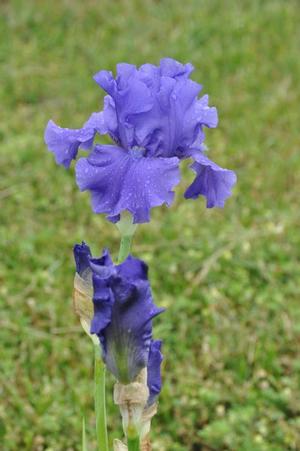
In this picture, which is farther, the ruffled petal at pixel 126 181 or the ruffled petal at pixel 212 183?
the ruffled petal at pixel 212 183

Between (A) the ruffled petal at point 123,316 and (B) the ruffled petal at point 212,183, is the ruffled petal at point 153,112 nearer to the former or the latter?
(B) the ruffled petal at point 212,183

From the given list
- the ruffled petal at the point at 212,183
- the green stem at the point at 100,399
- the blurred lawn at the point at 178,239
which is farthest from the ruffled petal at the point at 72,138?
the blurred lawn at the point at 178,239

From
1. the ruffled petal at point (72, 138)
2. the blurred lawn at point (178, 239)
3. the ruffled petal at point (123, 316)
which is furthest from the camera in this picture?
the blurred lawn at point (178, 239)

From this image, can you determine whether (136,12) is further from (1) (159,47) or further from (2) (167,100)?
(2) (167,100)

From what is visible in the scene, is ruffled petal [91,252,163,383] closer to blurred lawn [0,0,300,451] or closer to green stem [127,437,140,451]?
green stem [127,437,140,451]

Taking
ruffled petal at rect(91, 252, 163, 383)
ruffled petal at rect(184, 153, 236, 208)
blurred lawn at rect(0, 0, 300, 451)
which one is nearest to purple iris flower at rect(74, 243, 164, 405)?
ruffled petal at rect(91, 252, 163, 383)

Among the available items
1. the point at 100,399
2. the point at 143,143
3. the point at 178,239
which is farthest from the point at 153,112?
the point at 178,239

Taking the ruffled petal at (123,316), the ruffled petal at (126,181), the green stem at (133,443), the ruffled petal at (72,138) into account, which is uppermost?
the ruffled petal at (72,138)
